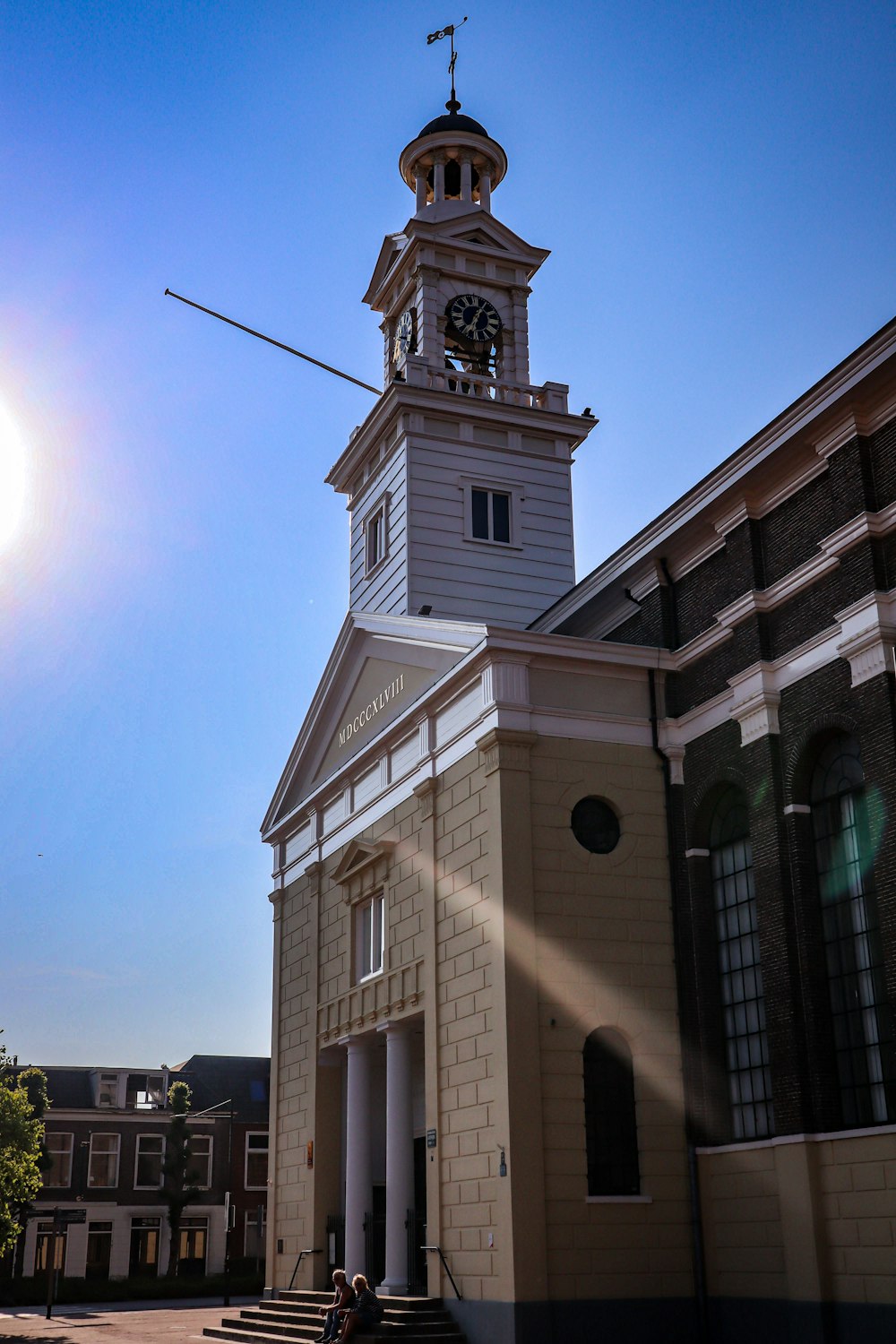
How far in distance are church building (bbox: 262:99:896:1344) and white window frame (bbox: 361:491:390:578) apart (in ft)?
15.1

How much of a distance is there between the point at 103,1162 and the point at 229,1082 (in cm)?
920

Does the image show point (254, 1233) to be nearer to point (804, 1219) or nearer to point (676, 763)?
point (676, 763)

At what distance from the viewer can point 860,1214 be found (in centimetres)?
1795

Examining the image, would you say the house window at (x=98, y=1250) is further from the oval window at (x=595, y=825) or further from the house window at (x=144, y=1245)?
the oval window at (x=595, y=825)

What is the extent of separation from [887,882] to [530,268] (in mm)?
22234

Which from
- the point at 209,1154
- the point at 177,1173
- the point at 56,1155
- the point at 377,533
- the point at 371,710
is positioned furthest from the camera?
the point at 209,1154

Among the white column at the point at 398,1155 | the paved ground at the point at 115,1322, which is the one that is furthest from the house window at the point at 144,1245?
the white column at the point at 398,1155

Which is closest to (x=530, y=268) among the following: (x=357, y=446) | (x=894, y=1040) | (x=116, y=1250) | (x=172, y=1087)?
(x=357, y=446)

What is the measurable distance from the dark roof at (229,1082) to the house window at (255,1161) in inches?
41.0

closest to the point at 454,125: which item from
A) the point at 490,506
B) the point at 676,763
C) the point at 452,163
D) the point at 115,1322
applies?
the point at 452,163

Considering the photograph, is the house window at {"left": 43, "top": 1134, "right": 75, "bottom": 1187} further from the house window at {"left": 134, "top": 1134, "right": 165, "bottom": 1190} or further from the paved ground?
the paved ground

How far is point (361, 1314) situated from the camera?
21.2m

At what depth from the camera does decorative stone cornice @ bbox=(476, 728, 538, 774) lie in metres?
22.3

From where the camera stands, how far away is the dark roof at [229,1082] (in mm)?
67562
